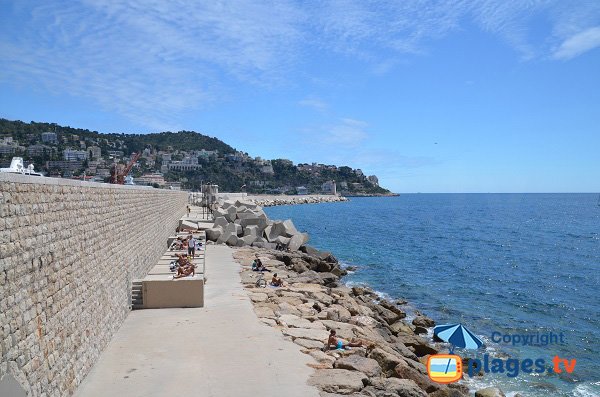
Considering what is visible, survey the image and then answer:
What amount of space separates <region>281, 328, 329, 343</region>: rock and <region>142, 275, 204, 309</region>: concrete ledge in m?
3.07

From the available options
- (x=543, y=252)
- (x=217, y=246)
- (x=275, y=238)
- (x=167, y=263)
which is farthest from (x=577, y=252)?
(x=167, y=263)

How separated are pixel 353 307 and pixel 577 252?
30.7 meters

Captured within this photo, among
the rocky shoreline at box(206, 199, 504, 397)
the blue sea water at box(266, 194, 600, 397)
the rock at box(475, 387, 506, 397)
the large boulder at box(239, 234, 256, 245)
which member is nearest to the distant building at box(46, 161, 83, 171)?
the blue sea water at box(266, 194, 600, 397)

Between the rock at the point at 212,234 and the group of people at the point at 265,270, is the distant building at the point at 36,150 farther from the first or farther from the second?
the group of people at the point at 265,270

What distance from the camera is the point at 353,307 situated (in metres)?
15.3

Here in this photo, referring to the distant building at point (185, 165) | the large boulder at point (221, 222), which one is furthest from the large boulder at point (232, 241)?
the distant building at point (185, 165)

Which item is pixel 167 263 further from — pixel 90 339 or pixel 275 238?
pixel 275 238

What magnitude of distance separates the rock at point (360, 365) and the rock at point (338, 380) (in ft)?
0.92

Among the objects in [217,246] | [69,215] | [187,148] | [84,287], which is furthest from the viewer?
[187,148]

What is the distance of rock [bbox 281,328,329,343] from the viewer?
1083 cm

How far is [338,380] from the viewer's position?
827 centimetres

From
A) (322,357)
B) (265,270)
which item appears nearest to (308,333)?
(322,357)

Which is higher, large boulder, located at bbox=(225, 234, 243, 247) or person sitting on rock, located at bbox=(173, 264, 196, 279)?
person sitting on rock, located at bbox=(173, 264, 196, 279)

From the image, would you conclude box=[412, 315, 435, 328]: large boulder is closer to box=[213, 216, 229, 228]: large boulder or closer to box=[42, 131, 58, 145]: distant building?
box=[213, 216, 229, 228]: large boulder
